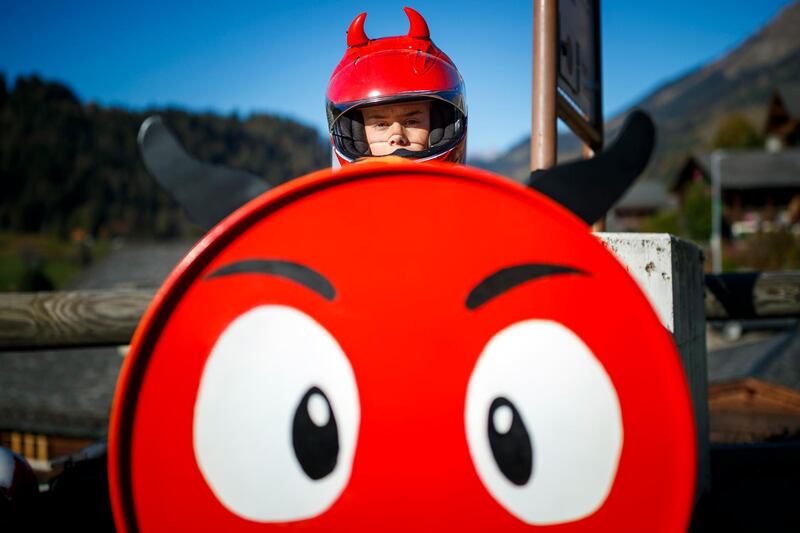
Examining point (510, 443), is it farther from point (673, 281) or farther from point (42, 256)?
point (42, 256)

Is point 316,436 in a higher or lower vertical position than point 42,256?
lower

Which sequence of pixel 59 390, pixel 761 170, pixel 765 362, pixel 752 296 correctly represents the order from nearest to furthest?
1. pixel 752 296
2. pixel 765 362
3. pixel 59 390
4. pixel 761 170

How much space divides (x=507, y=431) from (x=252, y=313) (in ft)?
1.50

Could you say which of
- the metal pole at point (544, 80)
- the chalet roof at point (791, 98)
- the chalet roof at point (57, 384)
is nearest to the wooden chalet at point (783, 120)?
the chalet roof at point (791, 98)

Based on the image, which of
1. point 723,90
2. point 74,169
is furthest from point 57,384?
point 723,90

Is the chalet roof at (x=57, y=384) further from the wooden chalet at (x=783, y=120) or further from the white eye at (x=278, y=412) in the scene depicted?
the wooden chalet at (x=783, y=120)

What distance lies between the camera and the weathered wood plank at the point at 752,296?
1985 millimetres

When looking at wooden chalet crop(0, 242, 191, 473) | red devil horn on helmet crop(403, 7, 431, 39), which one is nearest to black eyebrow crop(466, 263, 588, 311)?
red devil horn on helmet crop(403, 7, 431, 39)

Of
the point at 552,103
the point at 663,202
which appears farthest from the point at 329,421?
the point at 663,202

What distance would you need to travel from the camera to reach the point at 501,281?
930 millimetres

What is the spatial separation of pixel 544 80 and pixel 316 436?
1.52m

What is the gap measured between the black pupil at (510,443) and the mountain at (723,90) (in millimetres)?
108688

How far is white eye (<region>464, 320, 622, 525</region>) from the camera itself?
3.01 feet

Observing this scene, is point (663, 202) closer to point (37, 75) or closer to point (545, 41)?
point (545, 41)
